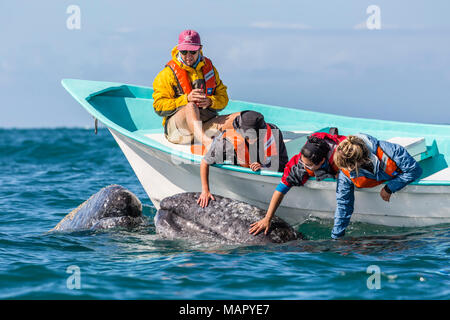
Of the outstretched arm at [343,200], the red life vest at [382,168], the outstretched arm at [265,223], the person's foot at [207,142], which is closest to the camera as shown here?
the red life vest at [382,168]

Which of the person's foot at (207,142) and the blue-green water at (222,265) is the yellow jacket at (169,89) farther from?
the blue-green water at (222,265)

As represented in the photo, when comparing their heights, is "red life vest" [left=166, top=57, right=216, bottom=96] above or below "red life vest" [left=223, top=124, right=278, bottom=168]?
above

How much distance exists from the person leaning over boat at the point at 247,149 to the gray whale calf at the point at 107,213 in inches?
56.2

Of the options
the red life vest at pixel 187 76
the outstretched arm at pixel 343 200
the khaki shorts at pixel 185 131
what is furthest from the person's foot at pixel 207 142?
the outstretched arm at pixel 343 200

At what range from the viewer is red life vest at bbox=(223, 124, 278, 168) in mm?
7461

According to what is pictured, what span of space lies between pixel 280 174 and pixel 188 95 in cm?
185

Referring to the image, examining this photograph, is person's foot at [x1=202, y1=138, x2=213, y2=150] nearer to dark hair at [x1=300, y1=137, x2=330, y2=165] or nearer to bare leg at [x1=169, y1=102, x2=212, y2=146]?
bare leg at [x1=169, y1=102, x2=212, y2=146]

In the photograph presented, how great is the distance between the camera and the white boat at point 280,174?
7461 millimetres

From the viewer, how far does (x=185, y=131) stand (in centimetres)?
857

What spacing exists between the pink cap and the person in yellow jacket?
0.01 m

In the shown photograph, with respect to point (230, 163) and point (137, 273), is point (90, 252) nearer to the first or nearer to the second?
point (137, 273)

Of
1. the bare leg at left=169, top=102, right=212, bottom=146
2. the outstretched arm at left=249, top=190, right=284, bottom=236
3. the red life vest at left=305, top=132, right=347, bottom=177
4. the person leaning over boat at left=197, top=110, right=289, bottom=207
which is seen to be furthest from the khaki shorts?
the red life vest at left=305, top=132, right=347, bottom=177
